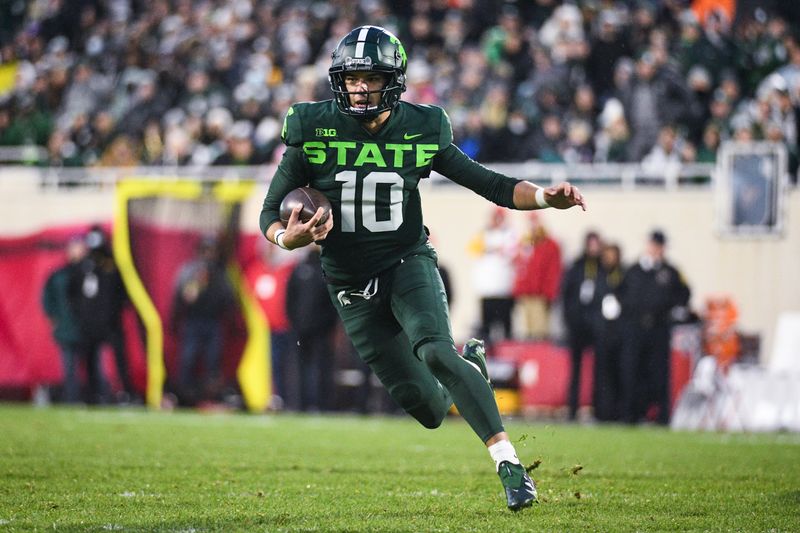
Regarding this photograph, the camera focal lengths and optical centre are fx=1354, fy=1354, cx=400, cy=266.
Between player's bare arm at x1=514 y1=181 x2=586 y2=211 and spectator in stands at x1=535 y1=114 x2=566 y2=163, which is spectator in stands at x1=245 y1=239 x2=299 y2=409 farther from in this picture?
player's bare arm at x1=514 y1=181 x2=586 y2=211

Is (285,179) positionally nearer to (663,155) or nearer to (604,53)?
(663,155)

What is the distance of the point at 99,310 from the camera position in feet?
44.0

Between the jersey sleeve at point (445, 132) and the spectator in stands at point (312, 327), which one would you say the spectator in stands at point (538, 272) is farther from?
the jersey sleeve at point (445, 132)

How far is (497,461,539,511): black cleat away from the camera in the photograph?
4.83 m

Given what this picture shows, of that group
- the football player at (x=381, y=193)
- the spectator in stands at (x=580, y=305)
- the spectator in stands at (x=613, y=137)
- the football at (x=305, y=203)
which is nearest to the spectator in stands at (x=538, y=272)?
the spectator in stands at (x=580, y=305)

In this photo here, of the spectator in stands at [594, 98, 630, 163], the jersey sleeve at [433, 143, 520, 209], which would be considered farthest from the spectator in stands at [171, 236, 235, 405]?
the jersey sleeve at [433, 143, 520, 209]

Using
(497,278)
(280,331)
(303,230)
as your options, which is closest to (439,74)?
(497,278)

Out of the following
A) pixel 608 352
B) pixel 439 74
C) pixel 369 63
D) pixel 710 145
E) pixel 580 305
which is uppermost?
pixel 439 74

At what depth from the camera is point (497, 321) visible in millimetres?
12984

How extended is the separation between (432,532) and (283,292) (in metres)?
8.73

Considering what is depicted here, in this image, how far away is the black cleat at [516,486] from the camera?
15.8 feet

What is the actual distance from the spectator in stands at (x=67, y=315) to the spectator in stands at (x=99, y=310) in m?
0.07

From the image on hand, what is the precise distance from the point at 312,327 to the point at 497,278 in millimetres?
1823

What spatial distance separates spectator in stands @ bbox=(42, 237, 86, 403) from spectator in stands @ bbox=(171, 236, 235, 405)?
3.32 ft
